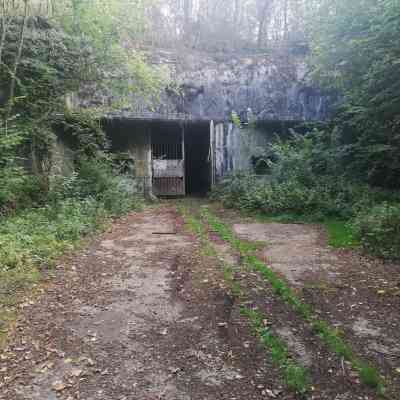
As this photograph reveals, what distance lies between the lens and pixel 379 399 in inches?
84.0

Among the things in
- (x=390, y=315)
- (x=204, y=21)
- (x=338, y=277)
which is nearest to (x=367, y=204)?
(x=338, y=277)

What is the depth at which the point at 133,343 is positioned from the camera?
284cm

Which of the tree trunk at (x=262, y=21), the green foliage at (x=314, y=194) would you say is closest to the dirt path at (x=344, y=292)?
the green foliage at (x=314, y=194)

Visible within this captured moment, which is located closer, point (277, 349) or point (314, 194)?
point (277, 349)

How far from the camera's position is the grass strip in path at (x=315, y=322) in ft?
7.63

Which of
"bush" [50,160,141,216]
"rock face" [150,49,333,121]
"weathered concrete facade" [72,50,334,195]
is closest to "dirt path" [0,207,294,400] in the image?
"bush" [50,160,141,216]

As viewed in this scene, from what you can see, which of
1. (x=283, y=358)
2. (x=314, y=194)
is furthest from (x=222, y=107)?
(x=283, y=358)

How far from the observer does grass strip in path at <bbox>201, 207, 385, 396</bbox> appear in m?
2.32

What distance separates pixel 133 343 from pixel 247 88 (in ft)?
39.1

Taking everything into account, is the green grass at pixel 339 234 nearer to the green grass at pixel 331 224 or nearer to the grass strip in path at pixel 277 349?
the green grass at pixel 331 224

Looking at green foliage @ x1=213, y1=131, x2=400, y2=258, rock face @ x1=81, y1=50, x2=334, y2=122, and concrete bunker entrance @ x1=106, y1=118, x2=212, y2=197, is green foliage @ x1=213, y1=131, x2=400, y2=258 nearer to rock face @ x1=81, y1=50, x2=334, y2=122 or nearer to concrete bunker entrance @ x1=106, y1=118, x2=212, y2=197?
rock face @ x1=81, y1=50, x2=334, y2=122

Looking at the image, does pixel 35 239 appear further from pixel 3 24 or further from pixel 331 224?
pixel 331 224

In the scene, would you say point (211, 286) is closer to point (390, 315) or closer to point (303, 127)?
point (390, 315)

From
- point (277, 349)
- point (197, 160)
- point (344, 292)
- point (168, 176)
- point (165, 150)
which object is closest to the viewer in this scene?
point (277, 349)
